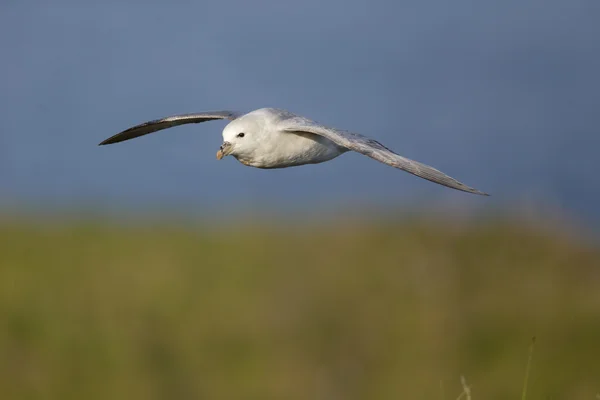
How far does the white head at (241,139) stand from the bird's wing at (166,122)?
871 mm

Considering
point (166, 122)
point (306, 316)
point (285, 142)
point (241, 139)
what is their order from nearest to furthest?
point (241, 139), point (285, 142), point (166, 122), point (306, 316)

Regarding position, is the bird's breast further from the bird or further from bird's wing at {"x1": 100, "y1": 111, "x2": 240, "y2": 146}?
bird's wing at {"x1": 100, "y1": 111, "x2": 240, "y2": 146}

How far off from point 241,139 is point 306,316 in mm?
10065

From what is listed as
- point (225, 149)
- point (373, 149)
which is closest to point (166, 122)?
point (225, 149)

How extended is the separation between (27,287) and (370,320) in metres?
5.19

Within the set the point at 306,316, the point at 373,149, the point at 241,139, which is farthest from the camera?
the point at 306,316

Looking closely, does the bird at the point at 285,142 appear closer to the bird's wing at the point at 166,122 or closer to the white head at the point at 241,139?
the white head at the point at 241,139

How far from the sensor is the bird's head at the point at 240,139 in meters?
7.77

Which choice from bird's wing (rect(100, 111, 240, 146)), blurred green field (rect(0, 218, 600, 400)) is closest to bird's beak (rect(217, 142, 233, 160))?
bird's wing (rect(100, 111, 240, 146))

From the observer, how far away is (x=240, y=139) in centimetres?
778

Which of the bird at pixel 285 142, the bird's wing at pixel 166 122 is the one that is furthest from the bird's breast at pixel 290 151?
the bird's wing at pixel 166 122

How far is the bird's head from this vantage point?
25.5 feet

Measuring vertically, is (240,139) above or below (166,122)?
below

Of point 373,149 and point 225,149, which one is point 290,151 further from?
point 373,149
